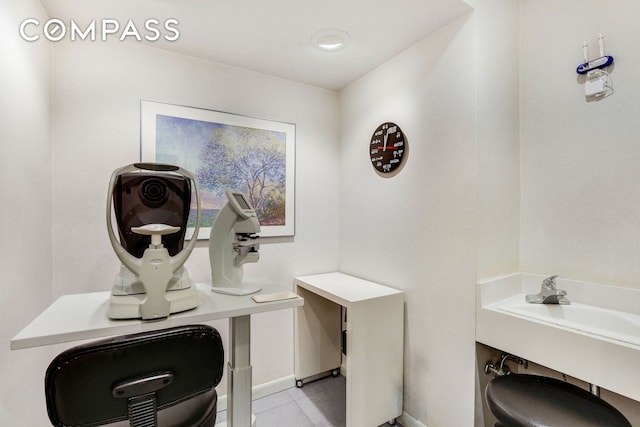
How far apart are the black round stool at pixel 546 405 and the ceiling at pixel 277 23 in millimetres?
1816

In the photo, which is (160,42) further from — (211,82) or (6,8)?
(6,8)

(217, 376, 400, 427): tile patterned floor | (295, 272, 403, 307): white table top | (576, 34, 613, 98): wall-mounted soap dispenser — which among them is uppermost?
(576, 34, 613, 98): wall-mounted soap dispenser

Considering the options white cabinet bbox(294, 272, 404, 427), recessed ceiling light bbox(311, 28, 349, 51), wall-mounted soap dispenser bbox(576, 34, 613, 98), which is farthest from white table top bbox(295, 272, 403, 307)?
recessed ceiling light bbox(311, 28, 349, 51)

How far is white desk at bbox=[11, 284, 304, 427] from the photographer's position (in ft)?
2.96

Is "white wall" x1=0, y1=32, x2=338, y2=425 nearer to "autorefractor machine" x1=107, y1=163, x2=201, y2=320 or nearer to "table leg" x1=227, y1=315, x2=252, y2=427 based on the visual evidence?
"autorefractor machine" x1=107, y1=163, x2=201, y2=320

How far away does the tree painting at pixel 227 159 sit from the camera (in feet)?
6.35

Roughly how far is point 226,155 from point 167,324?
1.34 meters

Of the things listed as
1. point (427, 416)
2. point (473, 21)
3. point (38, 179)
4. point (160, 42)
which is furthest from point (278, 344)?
point (473, 21)

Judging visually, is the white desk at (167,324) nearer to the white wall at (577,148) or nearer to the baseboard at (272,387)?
the baseboard at (272,387)

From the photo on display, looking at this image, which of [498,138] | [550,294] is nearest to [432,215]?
[498,138]

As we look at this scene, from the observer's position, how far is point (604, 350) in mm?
1123

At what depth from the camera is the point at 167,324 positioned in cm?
104

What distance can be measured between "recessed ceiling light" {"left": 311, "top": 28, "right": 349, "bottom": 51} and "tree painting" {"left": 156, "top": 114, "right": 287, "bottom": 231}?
703 millimetres

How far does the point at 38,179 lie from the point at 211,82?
1160mm
